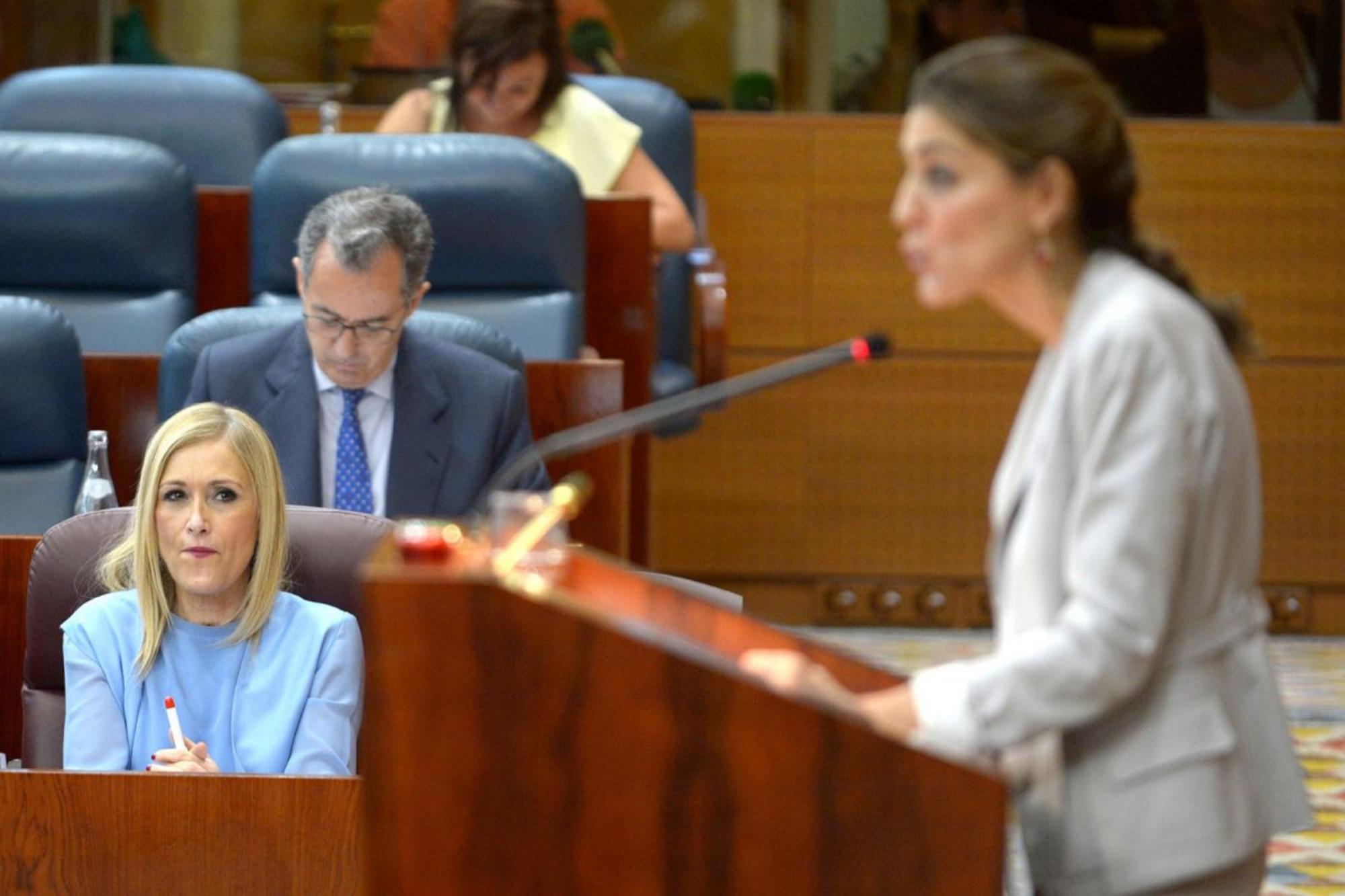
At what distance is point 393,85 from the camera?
5094mm

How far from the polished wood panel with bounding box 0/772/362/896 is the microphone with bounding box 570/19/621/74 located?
322 cm

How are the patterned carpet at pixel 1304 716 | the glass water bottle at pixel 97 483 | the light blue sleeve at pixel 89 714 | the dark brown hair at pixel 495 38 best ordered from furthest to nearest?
the dark brown hair at pixel 495 38 < the patterned carpet at pixel 1304 716 < the glass water bottle at pixel 97 483 < the light blue sleeve at pixel 89 714

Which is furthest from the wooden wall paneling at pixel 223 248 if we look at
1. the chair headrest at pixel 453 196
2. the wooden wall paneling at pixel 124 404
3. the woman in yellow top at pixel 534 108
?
the wooden wall paneling at pixel 124 404

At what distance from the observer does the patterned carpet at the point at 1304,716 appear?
3260mm

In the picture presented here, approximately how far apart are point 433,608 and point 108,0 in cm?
435

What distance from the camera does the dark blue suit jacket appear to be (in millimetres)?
3064

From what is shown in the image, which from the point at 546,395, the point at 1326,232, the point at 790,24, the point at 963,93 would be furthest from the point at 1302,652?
the point at 963,93

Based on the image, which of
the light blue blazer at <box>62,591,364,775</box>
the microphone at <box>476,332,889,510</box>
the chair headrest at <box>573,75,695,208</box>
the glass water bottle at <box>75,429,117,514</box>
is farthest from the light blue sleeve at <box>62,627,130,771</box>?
the chair headrest at <box>573,75,695,208</box>

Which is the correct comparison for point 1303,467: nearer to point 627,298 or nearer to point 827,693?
point 627,298

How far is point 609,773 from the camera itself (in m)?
1.25

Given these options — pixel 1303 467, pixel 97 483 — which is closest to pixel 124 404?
pixel 97 483

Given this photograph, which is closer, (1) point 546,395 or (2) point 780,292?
(1) point 546,395

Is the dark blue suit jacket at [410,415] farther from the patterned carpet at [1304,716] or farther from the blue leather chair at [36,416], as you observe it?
the patterned carpet at [1304,716]

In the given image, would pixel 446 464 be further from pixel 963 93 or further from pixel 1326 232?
pixel 1326 232
